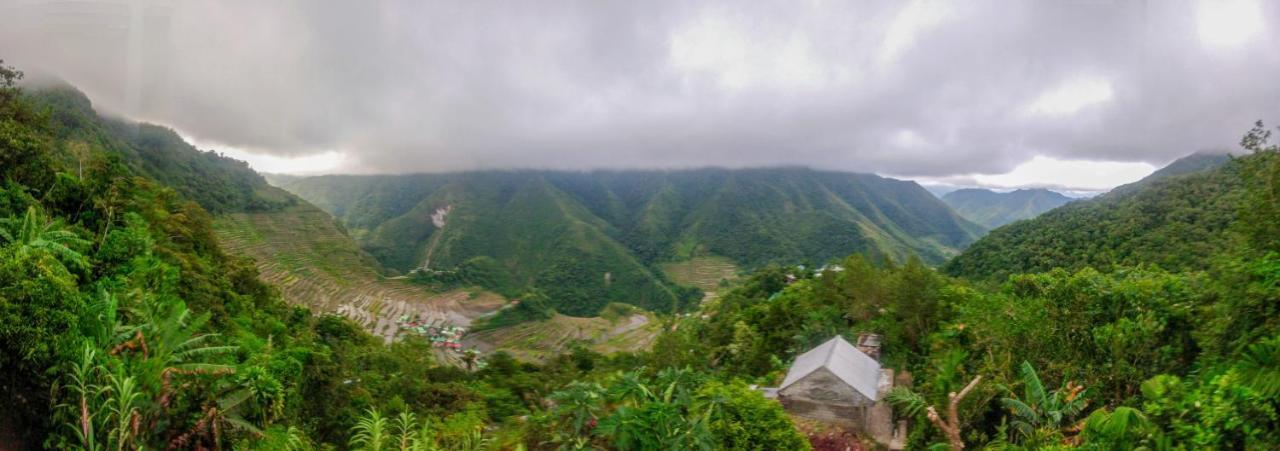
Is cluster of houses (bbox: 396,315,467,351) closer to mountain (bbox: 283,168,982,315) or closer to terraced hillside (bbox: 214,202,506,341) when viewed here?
terraced hillside (bbox: 214,202,506,341)

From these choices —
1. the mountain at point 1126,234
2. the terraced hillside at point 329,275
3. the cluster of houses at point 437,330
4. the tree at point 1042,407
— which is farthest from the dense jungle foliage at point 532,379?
the terraced hillside at point 329,275

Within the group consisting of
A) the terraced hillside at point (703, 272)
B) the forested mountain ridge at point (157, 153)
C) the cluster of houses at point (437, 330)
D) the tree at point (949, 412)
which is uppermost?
the forested mountain ridge at point (157, 153)

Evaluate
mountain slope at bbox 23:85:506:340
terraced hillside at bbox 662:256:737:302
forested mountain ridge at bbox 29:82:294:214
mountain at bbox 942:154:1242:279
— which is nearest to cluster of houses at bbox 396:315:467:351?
mountain slope at bbox 23:85:506:340

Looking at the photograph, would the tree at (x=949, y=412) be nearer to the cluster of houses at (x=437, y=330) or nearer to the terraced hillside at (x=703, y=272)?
the cluster of houses at (x=437, y=330)

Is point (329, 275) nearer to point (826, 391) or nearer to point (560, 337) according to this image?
point (560, 337)

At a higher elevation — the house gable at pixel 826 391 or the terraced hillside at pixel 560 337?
the house gable at pixel 826 391

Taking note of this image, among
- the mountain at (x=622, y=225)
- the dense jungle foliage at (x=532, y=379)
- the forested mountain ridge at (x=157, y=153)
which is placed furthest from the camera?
the mountain at (x=622, y=225)

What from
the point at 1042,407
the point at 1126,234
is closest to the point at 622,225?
the point at 1126,234
